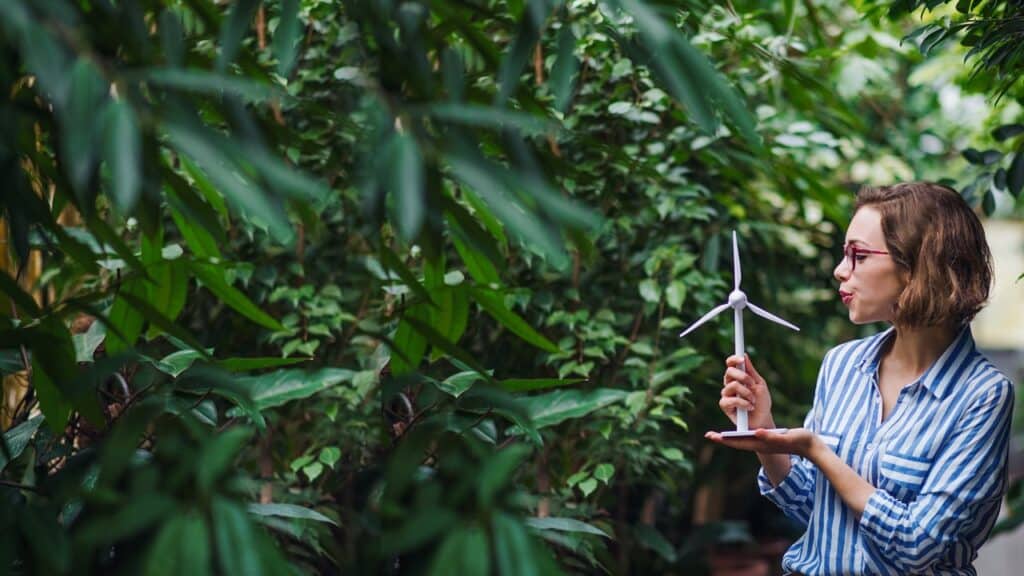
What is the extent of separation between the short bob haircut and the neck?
0.02 metres

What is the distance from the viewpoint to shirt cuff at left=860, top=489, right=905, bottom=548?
5.51ft

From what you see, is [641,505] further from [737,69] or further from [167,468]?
[167,468]

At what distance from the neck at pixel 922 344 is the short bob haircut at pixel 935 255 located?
2 cm

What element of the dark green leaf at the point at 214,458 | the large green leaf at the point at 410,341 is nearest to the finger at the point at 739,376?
the large green leaf at the point at 410,341

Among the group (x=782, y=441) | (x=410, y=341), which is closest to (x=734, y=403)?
(x=782, y=441)

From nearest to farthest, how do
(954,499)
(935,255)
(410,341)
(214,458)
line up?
(214,458), (954,499), (935,255), (410,341)

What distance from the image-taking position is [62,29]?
3.57 ft

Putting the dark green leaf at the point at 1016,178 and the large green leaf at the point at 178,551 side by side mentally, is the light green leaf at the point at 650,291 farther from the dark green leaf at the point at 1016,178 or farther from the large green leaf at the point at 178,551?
the large green leaf at the point at 178,551

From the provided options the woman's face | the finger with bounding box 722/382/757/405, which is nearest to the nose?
the woman's face

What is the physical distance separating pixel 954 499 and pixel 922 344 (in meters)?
0.26

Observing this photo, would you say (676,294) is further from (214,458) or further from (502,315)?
(214,458)

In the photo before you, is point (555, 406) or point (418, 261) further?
point (418, 261)

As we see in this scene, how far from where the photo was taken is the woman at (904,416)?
1687 mm

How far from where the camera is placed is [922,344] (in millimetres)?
1822
